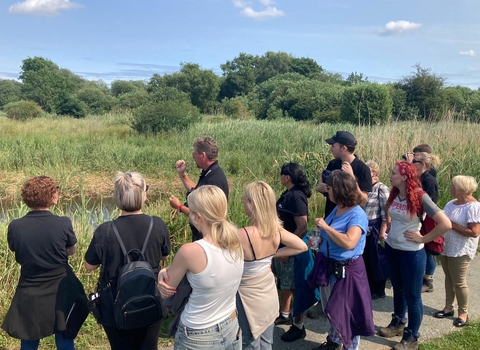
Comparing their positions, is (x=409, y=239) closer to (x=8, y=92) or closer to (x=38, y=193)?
(x=38, y=193)

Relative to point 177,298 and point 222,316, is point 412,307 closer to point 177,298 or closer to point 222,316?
point 222,316

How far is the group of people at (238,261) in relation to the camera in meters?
2.26

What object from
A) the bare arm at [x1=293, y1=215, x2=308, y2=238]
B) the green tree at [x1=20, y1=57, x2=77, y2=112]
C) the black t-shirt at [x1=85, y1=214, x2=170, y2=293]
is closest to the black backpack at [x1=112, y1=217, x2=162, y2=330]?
the black t-shirt at [x1=85, y1=214, x2=170, y2=293]

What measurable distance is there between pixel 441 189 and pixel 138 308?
6.49 meters

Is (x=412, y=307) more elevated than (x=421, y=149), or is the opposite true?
(x=421, y=149)

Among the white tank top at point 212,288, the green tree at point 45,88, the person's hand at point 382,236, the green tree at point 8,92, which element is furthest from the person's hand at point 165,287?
the green tree at point 8,92

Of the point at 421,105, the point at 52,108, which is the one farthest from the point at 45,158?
the point at 52,108

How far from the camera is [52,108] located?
42500 millimetres

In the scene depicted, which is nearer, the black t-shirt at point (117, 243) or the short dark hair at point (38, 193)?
the black t-shirt at point (117, 243)

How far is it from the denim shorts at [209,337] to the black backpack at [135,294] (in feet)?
0.75

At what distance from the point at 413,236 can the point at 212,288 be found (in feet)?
6.33

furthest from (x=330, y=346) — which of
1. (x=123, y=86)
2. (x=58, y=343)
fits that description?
(x=123, y=86)

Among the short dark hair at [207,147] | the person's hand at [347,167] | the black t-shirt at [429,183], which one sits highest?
the short dark hair at [207,147]

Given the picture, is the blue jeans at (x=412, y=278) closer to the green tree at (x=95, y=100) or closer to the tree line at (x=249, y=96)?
the tree line at (x=249, y=96)
